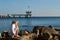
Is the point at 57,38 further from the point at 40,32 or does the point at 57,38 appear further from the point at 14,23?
the point at 14,23

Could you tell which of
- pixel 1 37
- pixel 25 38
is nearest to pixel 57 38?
pixel 25 38

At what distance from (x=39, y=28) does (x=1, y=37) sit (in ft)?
9.22

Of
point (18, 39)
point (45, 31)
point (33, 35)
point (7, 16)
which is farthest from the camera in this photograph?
point (7, 16)

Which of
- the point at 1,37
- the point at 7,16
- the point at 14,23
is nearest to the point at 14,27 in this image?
the point at 14,23

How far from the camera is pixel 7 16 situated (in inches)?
4055

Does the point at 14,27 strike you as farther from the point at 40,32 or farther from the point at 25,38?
the point at 40,32

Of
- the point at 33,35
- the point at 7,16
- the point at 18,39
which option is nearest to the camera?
the point at 18,39

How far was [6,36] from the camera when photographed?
50.4 ft

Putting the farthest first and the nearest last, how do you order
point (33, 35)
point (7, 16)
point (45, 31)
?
point (7, 16), point (45, 31), point (33, 35)

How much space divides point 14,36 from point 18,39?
0.62 m

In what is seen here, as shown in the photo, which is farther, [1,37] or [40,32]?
[40,32]

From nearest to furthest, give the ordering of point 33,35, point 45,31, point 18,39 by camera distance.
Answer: point 18,39, point 33,35, point 45,31

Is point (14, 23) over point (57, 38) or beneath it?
over

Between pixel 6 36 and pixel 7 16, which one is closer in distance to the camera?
pixel 6 36
